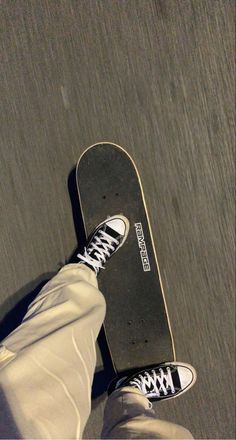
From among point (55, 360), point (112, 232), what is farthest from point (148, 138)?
point (55, 360)

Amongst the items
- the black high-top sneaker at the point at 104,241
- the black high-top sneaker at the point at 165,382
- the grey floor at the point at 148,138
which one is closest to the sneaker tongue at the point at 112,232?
the black high-top sneaker at the point at 104,241

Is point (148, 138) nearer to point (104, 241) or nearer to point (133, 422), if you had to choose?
point (104, 241)

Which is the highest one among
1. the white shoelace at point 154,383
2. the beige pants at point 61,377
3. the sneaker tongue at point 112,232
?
the sneaker tongue at point 112,232

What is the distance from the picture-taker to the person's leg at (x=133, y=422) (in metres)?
0.98

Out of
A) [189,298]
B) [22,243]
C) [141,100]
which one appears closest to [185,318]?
[189,298]

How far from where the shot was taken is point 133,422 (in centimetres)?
101

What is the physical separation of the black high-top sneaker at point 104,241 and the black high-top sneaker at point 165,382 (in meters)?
0.34

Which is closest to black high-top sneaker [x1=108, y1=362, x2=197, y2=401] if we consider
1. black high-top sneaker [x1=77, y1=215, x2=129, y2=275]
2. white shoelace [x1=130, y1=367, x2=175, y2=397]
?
white shoelace [x1=130, y1=367, x2=175, y2=397]

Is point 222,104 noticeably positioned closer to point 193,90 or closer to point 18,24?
point 193,90

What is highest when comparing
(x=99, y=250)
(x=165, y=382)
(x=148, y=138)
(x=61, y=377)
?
(x=148, y=138)

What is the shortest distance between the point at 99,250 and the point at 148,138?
14.3 inches

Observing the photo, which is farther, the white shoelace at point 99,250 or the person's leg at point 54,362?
the white shoelace at point 99,250

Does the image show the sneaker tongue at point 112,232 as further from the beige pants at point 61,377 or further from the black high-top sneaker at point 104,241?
the beige pants at point 61,377

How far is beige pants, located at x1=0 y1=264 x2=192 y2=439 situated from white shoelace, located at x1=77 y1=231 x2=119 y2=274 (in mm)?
80
